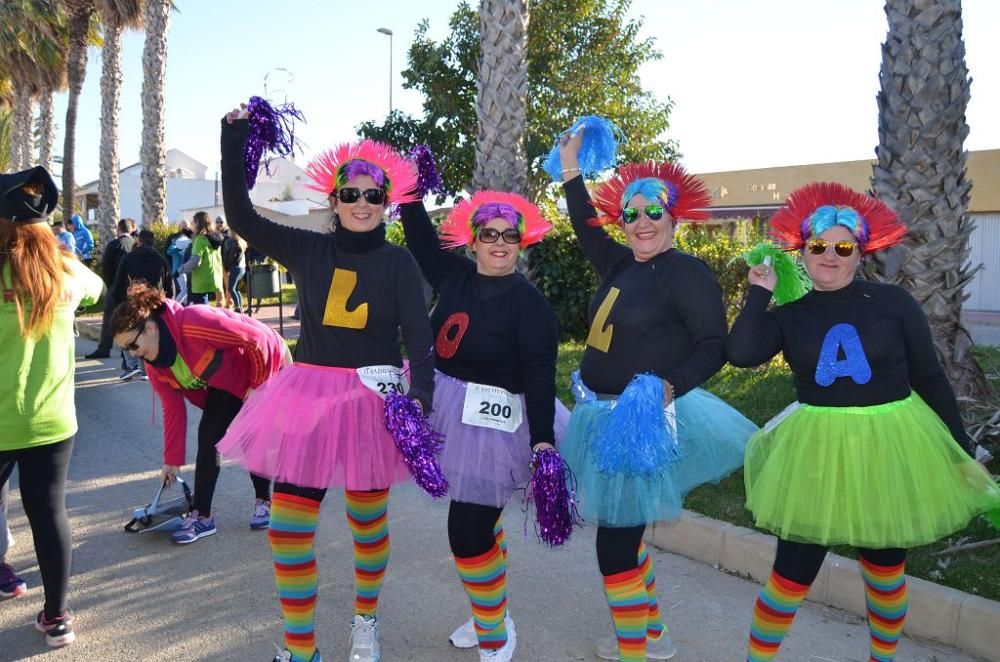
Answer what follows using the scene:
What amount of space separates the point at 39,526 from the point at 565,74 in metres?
15.7

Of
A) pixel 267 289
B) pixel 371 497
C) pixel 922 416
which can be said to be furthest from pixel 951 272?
pixel 267 289

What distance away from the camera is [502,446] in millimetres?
3186

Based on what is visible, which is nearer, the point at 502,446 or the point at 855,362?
the point at 855,362

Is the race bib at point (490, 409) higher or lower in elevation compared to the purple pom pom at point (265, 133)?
lower

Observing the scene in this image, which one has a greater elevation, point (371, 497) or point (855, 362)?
point (855, 362)

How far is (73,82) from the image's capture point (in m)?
23.7

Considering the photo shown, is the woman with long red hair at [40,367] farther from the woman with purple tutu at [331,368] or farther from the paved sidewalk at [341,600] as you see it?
the woman with purple tutu at [331,368]

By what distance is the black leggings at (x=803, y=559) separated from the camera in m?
2.95

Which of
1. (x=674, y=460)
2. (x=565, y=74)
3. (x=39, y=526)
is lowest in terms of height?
(x=39, y=526)

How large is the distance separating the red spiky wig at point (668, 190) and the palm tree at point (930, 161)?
322cm

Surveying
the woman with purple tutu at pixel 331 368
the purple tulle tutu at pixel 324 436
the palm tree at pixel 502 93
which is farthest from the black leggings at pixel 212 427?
the palm tree at pixel 502 93

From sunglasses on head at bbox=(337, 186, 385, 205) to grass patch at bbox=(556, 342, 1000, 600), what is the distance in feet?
9.21

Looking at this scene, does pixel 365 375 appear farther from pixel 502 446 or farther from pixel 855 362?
pixel 855 362

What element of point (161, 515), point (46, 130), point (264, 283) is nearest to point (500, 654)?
point (161, 515)
